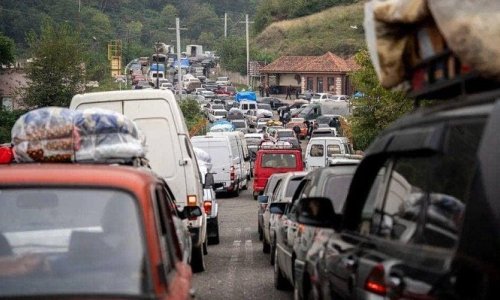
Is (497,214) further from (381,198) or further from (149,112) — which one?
(149,112)

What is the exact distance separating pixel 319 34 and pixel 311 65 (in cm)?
3144

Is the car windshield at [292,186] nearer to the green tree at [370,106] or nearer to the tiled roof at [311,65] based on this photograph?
the green tree at [370,106]

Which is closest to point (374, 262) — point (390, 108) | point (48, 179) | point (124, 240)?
point (124, 240)

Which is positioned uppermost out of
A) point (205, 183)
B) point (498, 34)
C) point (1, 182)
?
point (498, 34)

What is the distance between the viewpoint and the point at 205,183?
19953 mm

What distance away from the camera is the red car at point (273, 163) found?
37688 millimetres

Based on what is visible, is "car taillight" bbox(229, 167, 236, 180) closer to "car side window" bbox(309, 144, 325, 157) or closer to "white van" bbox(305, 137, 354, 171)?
"white van" bbox(305, 137, 354, 171)

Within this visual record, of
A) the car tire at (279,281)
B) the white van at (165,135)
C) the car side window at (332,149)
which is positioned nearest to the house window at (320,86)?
the car side window at (332,149)

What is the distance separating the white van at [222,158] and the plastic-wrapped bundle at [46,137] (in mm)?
28455

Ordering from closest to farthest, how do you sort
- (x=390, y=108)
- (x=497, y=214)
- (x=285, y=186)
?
(x=497, y=214) → (x=285, y=186) → (x=390, y=108)

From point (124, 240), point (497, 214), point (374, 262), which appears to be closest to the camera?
point (497, 214)

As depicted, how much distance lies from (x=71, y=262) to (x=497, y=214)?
2.58m

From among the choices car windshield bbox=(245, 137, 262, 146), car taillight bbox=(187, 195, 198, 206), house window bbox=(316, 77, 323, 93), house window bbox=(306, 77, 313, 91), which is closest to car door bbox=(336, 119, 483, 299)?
car taillight bbox=(187, 195, 198, 206)

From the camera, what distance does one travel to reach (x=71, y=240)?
19.7 feet
